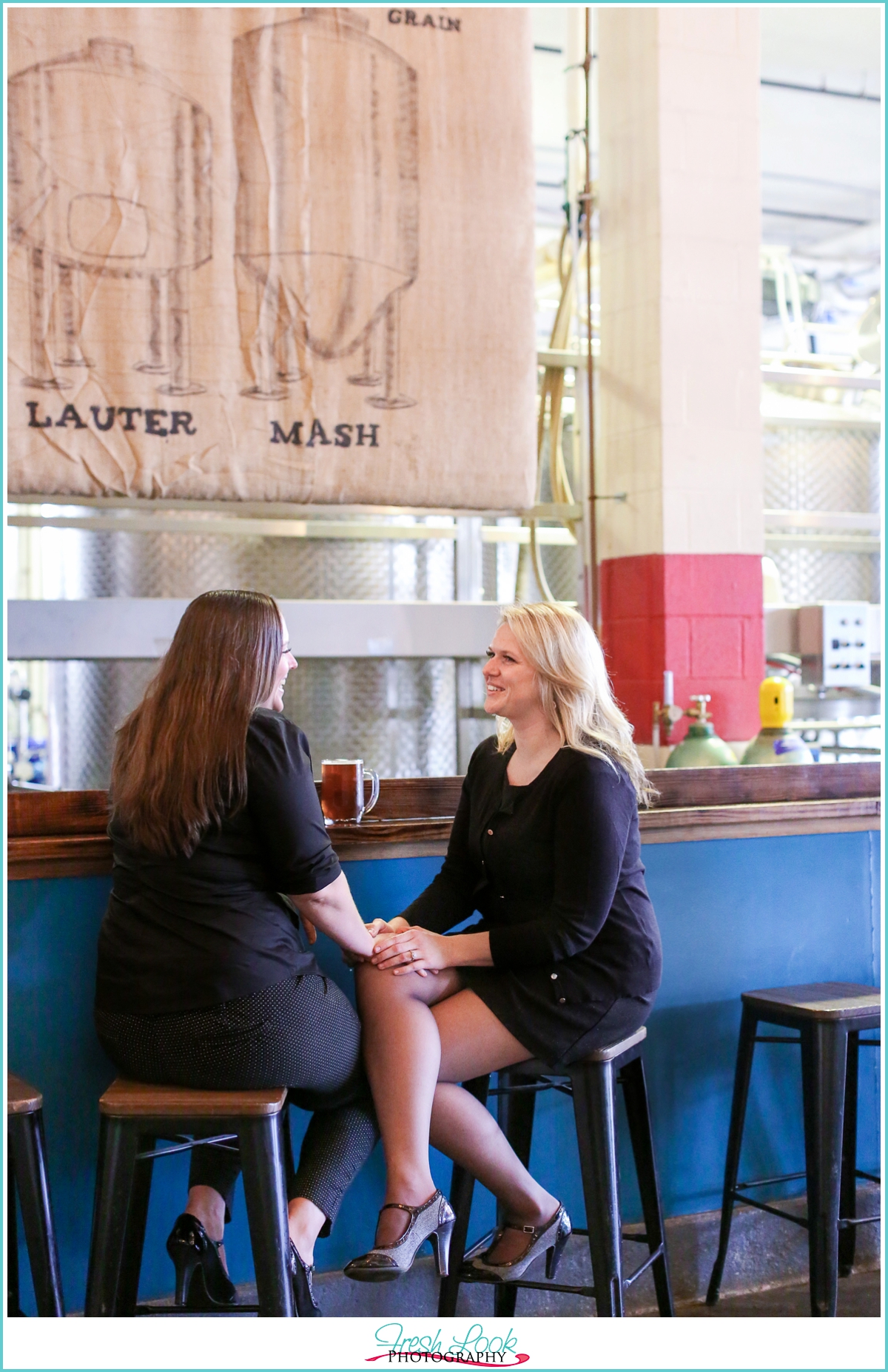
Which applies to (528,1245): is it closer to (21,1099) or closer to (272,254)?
(21,1099)

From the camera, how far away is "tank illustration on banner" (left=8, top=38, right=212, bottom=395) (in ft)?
8.41

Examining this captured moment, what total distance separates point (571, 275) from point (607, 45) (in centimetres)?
68

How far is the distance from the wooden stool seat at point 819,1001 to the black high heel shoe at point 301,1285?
3.13ft

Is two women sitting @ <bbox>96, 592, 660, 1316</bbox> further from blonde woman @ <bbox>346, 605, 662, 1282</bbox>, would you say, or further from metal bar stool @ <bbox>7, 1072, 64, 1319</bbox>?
metal bar stool @ <bbox>7, 1072, 64, 1319</bbox>

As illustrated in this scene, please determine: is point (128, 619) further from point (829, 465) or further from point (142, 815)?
point (829, 465)

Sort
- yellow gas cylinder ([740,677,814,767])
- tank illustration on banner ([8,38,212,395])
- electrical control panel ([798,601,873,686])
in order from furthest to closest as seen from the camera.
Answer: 1. electrical control panel ([798,601,873,686])
2. yellow gas cylinder ([740,677,814,767])
3. tank illustration on banner ([8,38,212,395])

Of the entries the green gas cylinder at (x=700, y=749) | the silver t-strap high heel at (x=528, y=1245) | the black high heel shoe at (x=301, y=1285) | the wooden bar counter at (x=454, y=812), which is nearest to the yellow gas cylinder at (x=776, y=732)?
the green gas cylinder at (x=700, y=749)

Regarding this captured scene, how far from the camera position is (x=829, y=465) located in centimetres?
533

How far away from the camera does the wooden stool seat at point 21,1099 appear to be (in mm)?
1638

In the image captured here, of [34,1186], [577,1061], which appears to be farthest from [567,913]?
[34,1186]

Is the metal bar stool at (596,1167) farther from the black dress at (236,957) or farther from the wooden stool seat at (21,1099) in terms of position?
the wooden stool seat at (21,1099)

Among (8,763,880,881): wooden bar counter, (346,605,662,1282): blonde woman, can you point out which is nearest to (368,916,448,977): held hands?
(346,605,662,1282): blonde woman

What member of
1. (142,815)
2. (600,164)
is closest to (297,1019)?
(142,815)

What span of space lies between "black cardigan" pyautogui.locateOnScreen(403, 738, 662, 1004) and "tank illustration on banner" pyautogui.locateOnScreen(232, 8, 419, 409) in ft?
3.78
